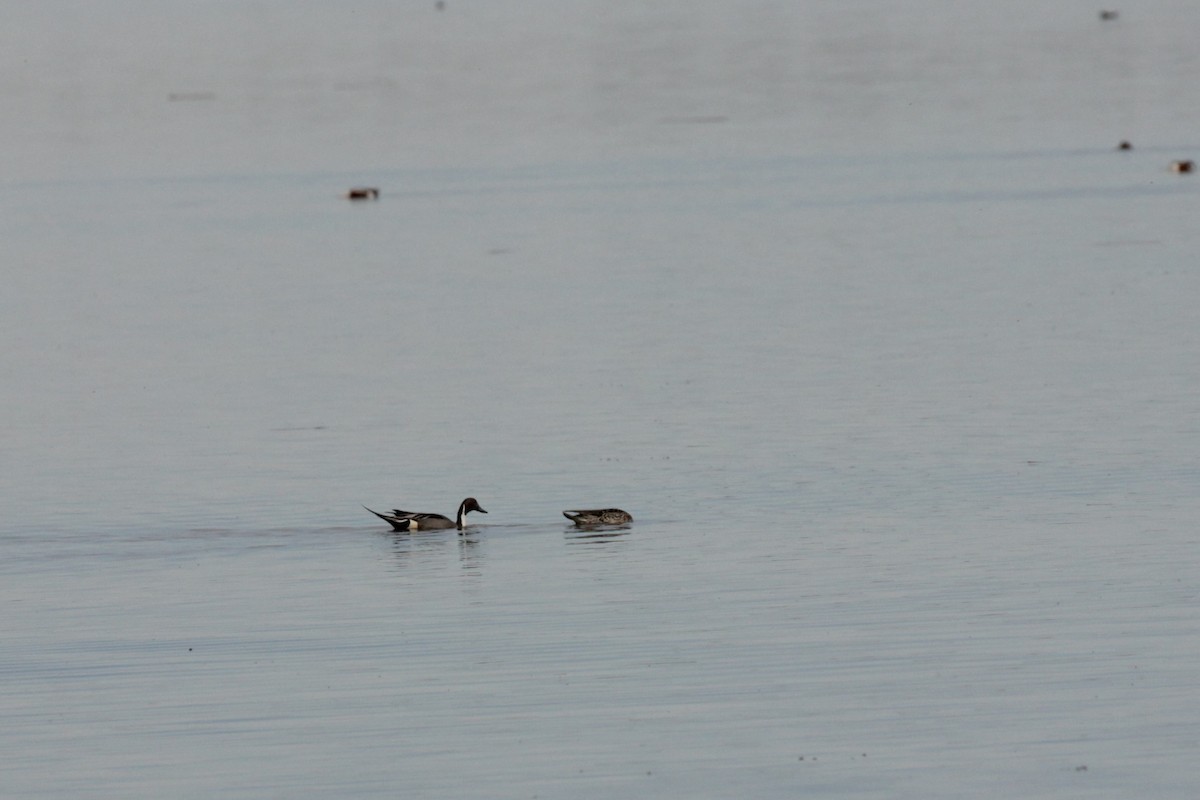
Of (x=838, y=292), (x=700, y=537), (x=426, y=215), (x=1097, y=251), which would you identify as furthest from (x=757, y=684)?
(x=426, y=215)

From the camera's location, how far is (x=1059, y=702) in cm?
1733

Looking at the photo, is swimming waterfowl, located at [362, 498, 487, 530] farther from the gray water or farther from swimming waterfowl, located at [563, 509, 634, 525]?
swimming waterfowl, located at [563, 509, 634, 525]

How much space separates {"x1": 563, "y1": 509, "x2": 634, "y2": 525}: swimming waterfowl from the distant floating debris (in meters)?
79.2

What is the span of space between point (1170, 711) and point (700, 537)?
8094 millimetres

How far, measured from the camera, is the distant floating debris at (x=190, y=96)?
334 ft

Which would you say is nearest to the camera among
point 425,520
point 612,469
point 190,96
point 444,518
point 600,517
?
point 600,517

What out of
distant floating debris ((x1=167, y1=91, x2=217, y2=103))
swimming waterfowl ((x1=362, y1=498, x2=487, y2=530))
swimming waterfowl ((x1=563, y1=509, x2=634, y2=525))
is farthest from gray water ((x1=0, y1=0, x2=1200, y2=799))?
distant floating debris ((x1=167, y1=91, x2=217, y2=103))

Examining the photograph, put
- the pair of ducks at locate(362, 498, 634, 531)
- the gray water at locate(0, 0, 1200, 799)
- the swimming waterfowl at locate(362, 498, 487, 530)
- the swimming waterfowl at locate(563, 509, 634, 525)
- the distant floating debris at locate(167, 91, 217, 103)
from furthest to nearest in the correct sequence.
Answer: the distant floating debris at locate(167, 91, 217, 103)
the swimming waterfowl at locate(362, 498, 487, 530)
the pair of ducks at locate(362, 498, 634, 531)
the swimming waterfowl at locate(563, 509, 634, 525)
the gray water at locate(0, 0, 1200, 799)

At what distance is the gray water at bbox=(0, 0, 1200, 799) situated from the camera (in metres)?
17.0

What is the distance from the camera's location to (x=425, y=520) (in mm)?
25641

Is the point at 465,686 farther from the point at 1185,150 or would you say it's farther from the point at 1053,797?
the point at 1185,150

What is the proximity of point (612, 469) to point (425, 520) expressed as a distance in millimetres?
3490

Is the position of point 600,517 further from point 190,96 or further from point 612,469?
point 190,96

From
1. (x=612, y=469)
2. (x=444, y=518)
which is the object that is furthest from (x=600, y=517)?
(x=612, y=469)
